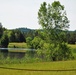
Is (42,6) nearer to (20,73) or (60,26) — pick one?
(60,26)

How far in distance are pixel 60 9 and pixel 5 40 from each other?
58918mm

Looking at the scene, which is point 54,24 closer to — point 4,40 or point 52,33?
point 52,33

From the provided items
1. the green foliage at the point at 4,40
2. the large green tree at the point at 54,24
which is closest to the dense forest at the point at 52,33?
the large green tree at the point at 54,24

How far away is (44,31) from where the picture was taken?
37594mm

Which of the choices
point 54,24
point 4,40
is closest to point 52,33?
point 54,24

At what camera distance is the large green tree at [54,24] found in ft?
121

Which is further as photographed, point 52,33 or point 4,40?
point 4,40

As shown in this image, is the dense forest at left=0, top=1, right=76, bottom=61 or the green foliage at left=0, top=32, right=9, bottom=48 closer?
the dense forest at left=0, top=1, right=76, bottom=61

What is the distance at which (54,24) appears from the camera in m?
38.1

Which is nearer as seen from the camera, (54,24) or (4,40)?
(54,24)

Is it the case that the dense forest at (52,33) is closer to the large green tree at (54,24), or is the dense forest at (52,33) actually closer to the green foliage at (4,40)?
the large green tree at (54,24)

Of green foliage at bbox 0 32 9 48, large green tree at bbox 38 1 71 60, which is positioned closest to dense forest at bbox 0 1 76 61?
large green tree at bbox 38 1 71 60

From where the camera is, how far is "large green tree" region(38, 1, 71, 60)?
37.0 meters

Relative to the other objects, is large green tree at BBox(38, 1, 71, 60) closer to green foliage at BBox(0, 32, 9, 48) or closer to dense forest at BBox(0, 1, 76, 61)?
dense forest at BBox(0, 1, 76, 61)
